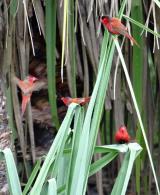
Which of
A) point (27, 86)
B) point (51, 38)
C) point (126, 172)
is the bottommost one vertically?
point (126, 172)

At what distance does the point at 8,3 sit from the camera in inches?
63.5

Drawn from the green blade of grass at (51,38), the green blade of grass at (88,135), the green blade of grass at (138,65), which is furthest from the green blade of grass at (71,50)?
the green blade of grass at (88,135)

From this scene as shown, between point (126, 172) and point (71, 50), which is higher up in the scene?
point (71, 50)

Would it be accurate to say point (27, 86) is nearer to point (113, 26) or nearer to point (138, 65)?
point (138, 65)

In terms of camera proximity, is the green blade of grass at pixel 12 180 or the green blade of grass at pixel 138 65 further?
the green blade of grass at pixel 138 65

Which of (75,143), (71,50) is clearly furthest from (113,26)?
(71,50)

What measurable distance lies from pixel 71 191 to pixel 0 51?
88cm

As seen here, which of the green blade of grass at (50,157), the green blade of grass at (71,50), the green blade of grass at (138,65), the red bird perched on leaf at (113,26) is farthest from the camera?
the green blade of grass at (138,65)

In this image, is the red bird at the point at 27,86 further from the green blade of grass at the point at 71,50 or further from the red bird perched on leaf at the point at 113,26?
the red bird perched on leaf at the point at 113,26

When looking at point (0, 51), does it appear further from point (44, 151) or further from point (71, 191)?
point (71, 191)

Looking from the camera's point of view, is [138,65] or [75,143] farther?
[138,65]

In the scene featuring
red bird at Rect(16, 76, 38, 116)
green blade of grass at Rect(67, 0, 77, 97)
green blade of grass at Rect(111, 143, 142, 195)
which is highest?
green blade of grass at Rect(67, 0, 77, 97)

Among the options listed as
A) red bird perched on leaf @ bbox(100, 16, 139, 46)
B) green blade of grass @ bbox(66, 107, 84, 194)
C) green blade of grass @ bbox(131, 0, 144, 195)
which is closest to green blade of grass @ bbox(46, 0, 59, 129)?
green blade of grass @ bbox(131, 0, 144, 195)

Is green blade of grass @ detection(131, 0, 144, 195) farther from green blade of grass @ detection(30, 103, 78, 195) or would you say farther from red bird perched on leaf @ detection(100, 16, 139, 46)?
green blade of grass @ detection(30, 103, 78, 195)
